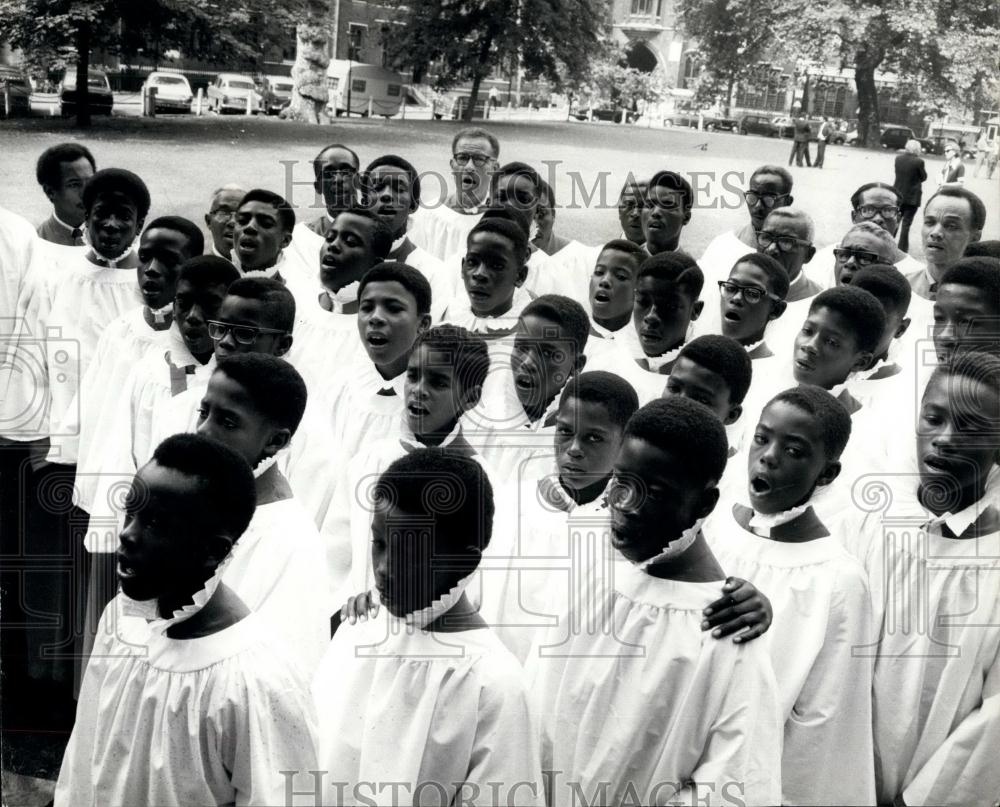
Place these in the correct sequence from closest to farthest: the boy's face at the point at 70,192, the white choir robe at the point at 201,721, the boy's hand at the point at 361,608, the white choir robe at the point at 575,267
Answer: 1. the white choir robe at the point at 201,721
2. the boy's hand at the point at 361,608
3. the boy's face at the point at 70,192
4. the white choir robe at the point at 575,267

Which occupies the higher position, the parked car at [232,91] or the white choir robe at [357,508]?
the parked car at [232,91]

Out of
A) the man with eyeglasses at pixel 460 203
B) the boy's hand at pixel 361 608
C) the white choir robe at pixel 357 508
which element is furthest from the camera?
the man with eyeglasses at pixel 460 203

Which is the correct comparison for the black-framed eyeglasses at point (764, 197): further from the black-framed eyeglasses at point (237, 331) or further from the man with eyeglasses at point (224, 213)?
the black-framed eyeglasses at point (237, 331)

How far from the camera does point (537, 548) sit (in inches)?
144

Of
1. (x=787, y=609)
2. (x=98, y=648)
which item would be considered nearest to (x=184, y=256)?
(x=98, y=648)

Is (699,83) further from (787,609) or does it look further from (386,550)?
(386,550)

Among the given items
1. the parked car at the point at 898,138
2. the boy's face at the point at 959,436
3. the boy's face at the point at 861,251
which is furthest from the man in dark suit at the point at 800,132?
the boy's face at the point at 959,436

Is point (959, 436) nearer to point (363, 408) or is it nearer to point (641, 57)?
point (363, 408)

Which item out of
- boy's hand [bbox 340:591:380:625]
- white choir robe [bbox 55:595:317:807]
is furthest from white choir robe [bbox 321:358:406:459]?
white choir robe [bbox 55:595:317:807]

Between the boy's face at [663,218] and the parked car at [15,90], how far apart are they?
314 centimetres

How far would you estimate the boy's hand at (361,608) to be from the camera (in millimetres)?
3049

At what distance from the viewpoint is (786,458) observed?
3275mm

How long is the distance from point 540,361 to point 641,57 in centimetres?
204

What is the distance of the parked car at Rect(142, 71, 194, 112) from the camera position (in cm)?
529
